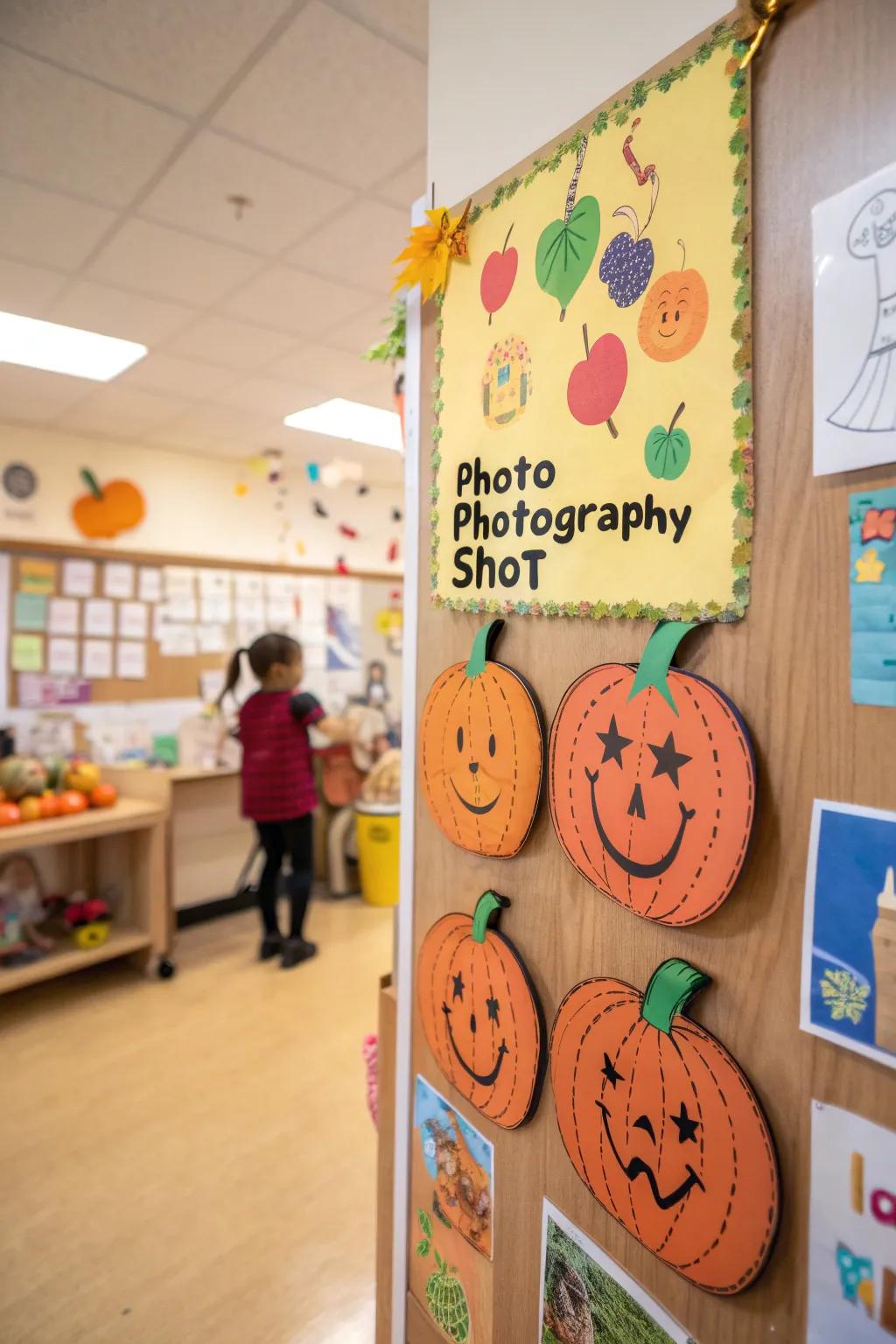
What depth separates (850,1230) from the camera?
51cm

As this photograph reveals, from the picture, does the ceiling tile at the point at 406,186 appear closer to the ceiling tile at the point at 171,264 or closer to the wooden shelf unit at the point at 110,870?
the ceiling tile at the point at 171,264

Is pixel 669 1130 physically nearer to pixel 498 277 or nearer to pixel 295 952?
pixel 498 277

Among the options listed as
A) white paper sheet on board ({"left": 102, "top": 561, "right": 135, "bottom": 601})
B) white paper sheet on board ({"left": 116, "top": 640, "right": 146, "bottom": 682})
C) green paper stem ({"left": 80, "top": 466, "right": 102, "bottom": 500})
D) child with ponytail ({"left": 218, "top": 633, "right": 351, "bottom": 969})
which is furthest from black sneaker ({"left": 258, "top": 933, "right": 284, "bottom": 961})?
green paper stem ({"left": 80, "top": 466, "right": 102, "bottom": 500})

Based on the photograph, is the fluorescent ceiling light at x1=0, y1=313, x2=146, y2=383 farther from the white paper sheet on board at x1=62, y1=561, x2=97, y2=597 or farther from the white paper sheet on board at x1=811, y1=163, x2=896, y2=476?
the white paper sheet on board at x1=811, y1=163, x2=896, y2=476

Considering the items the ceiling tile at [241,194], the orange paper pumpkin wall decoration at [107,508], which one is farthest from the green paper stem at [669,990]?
the orange paper pumpkin wall decoration at [107,508]

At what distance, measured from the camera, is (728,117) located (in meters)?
0.57

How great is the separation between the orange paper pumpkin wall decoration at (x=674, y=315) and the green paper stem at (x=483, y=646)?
1.07ft

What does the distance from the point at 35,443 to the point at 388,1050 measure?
11.3 feet

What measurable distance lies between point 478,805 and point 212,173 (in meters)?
1.63

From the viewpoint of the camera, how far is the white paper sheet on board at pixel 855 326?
0.47 metres

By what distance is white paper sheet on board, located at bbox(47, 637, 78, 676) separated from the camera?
3590mm

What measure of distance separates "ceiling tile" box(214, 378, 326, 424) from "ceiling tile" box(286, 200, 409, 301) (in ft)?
2.99

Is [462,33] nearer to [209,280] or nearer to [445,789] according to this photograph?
[445,789]

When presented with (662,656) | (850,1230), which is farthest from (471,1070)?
(662,656)
